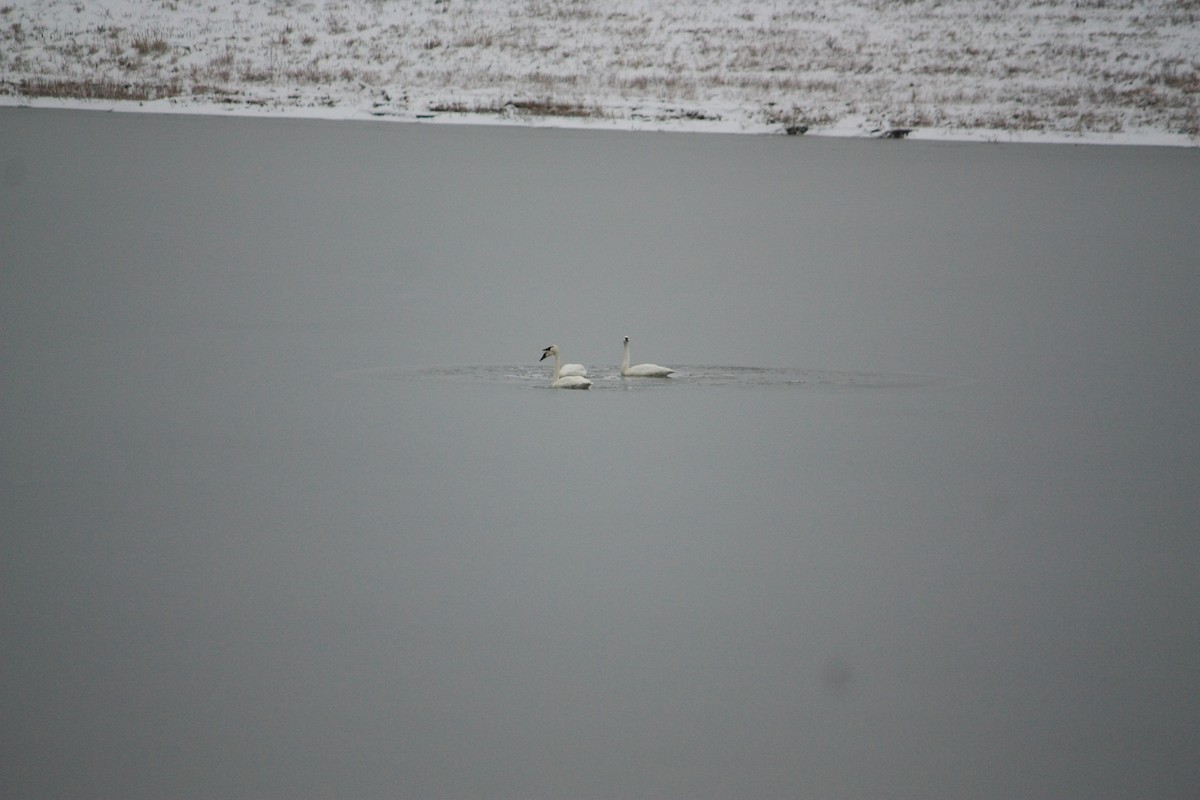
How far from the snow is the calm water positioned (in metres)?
23.6

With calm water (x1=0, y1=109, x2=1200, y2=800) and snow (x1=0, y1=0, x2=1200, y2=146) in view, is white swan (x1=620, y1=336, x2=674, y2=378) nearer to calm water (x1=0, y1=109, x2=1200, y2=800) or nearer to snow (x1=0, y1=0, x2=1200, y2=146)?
calm water (x1=0, y1=109, x2=1200, y2=800)

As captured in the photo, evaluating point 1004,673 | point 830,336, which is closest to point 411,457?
point 1004,673

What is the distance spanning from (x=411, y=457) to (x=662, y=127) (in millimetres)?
35576

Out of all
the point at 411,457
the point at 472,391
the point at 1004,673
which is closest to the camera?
the point at 1004,673

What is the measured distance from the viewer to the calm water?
496 centimetres

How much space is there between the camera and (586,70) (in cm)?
4297

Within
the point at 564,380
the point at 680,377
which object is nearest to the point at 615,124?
the point at 680,377

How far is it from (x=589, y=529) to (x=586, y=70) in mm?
36906

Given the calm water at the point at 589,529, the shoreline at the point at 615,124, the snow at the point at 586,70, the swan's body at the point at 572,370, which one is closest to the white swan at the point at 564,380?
the swan's body at the point at 572,370

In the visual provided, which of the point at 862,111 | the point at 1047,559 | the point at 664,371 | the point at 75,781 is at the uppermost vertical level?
the point at 862,111

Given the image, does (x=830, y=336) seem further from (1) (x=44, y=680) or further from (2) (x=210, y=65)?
(2) (x=210, y=65)

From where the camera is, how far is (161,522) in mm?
7348

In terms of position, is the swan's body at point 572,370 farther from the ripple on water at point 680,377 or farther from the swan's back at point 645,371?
the swan's back at point 645,371

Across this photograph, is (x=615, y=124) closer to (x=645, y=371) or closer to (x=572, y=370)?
(x=645, y=371)
